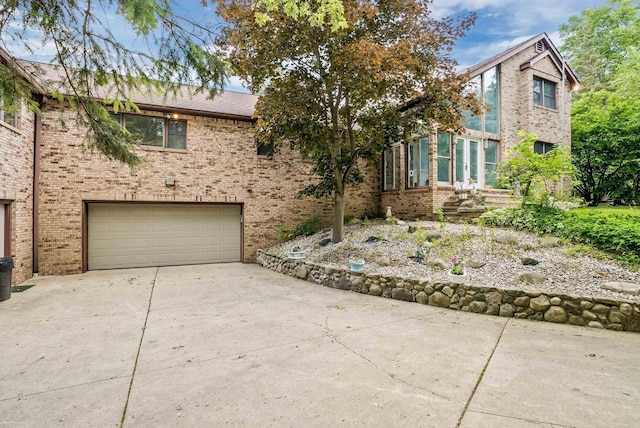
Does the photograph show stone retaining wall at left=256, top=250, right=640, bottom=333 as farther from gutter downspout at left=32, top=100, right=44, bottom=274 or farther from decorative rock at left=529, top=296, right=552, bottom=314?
gutter downspout at left=32, top=100, right=44, bottom=274

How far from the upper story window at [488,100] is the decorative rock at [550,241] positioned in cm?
631

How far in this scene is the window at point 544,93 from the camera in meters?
13.0

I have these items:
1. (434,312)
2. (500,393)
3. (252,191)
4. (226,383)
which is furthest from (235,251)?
(500,393)

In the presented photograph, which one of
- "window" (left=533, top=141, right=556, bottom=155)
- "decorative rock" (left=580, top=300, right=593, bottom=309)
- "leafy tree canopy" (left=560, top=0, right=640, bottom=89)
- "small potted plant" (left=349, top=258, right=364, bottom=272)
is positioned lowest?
"decorative rock" (left=580, top=300, right=593, bottom=309)

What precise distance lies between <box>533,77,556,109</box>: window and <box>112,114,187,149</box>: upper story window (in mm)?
13665

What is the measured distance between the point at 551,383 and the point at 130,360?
3.92 meters

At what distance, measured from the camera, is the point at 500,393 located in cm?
251

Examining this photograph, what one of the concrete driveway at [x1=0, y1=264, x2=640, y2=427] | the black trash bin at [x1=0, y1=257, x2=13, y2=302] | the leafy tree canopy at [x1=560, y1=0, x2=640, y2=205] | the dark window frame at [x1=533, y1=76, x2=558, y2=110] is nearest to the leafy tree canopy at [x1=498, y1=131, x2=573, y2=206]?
the leafy tree canopy at [x1=560, y1=0, x2=640, y2=205]

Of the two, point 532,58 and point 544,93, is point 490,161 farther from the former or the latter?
point 532,58

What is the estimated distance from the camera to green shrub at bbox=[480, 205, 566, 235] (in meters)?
6.84

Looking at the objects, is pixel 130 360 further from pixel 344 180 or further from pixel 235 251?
pixel 235 251

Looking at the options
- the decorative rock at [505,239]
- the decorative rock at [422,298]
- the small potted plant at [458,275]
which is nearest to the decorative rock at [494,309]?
the small potted plant at [458,275]

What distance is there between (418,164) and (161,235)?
8529mm

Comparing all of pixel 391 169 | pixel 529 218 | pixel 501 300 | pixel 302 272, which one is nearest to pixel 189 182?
pixel 302 272
